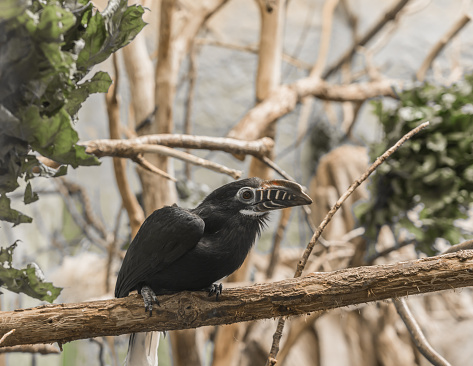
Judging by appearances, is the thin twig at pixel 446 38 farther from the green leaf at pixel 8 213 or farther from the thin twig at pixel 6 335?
the thin twig at pixel 6 335

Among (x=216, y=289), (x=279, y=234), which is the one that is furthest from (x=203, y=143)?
(x=279, y=234)

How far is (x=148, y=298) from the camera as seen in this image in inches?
41.3

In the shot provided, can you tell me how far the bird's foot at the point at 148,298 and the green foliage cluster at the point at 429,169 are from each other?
138cm

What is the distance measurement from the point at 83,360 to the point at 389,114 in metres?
2.02

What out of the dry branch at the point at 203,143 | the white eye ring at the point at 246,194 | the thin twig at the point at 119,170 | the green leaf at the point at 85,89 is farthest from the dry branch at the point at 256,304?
the thin twig at the point at 119,170

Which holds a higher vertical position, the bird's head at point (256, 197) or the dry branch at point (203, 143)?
the dry branch at point (203, 143)

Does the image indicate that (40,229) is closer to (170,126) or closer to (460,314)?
(170,126)

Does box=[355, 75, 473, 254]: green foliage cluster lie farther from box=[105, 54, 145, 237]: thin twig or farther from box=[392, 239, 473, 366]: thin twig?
box=[105, 54, 145, 237]: thin twig

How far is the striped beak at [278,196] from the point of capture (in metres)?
1.11

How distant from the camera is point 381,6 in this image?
16.0 feet

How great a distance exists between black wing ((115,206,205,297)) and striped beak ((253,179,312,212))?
0.15m

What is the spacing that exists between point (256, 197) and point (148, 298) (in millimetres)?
347

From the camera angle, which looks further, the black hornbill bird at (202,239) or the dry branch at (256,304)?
the black hornbill bird at (202,239)

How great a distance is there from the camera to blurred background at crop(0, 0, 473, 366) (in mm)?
2055
